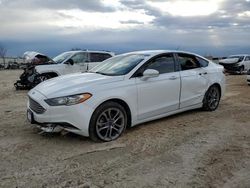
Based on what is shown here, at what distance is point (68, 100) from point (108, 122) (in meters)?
0.80

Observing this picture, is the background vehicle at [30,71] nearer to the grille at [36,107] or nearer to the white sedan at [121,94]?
the white sedan at [121,94]

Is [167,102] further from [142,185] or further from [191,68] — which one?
[142,185]

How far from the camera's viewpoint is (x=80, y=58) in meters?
14.2

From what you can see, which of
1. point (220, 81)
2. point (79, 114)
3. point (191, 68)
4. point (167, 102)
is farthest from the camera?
point (220, 81)

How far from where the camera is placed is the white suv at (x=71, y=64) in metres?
13.3

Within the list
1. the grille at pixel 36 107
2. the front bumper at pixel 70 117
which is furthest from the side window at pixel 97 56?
the front bumper at pixel 70 117

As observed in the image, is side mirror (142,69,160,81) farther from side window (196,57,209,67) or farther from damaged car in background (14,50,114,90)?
damaged car in background (14,50,114,90)

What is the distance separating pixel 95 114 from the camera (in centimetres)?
561

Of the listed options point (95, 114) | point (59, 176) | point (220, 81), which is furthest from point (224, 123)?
point (59, 176)

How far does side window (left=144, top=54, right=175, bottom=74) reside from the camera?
6828 millimetres

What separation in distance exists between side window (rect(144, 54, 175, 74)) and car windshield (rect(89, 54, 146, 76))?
237mm

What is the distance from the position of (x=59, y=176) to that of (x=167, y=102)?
3.16 meters

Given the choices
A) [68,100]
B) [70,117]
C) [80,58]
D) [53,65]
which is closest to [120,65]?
[68,100]

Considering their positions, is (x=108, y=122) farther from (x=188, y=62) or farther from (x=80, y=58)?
(x=80, y=58)
